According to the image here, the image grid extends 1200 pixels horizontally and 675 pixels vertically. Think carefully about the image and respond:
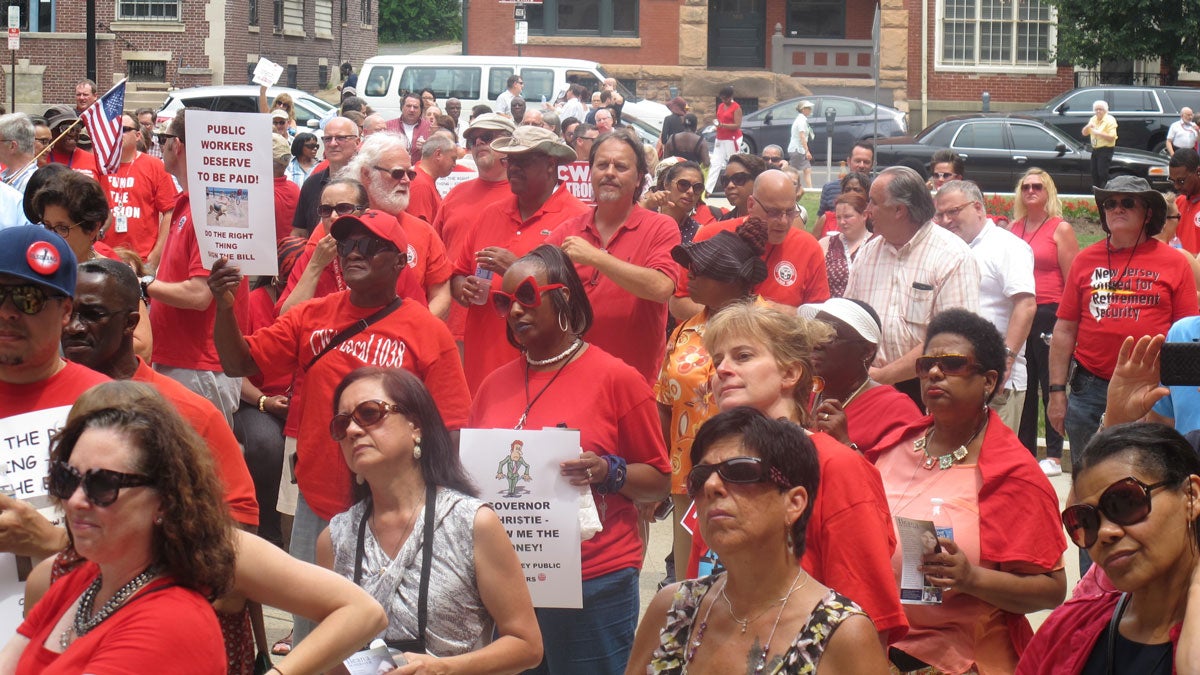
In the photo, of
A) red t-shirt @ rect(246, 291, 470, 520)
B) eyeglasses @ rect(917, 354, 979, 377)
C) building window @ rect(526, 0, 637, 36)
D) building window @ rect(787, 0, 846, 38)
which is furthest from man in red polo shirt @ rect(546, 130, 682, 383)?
building window @ rect(787, 0, 846, 38)

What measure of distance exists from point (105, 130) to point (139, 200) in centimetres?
81

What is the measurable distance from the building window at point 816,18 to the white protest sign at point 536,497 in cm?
3963

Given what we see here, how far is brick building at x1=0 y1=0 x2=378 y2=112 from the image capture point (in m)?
42.2

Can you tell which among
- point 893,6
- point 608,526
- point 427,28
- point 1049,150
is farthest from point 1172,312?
point 427,28

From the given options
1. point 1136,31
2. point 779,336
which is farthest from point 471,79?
point 779,336

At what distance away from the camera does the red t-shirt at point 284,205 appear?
9328 mm

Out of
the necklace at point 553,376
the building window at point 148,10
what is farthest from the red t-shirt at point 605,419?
the building window at point 148,10

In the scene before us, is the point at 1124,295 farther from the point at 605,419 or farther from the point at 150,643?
the point at 150,643

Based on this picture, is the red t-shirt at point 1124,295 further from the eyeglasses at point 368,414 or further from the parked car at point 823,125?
the parked car at point 823,125

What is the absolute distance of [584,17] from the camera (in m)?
42.2

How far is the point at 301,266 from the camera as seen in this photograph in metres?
6.97

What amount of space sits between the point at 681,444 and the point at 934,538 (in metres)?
2.10

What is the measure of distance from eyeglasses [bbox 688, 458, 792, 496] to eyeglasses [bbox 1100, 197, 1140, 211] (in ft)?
16.1

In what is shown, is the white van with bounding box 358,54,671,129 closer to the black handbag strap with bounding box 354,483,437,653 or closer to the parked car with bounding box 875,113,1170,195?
the parked car with bounding box 875,113,1170,195
